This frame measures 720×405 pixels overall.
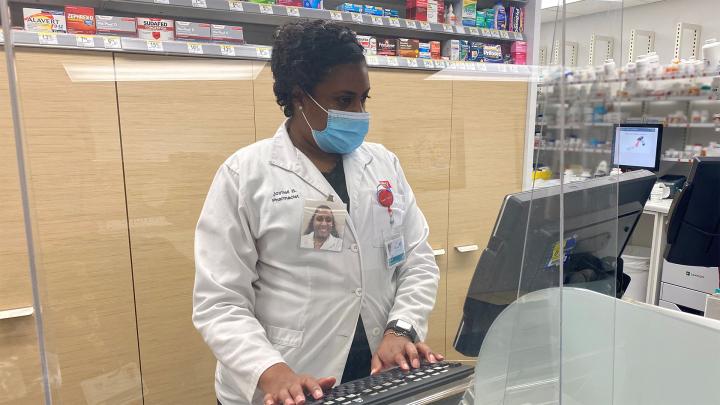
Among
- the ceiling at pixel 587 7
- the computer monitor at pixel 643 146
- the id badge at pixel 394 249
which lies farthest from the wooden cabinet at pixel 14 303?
the computer monitor at pixel 643 146

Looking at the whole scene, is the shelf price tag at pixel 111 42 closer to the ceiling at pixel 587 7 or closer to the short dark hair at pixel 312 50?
the short dark hair at pixel 312 50

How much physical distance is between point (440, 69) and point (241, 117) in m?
0.88

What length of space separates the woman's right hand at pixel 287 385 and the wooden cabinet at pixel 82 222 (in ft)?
3.12

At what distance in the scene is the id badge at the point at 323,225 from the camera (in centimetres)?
107

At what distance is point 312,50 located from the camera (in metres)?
1.10

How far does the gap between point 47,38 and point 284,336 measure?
4.08ft

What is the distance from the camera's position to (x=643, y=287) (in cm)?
362

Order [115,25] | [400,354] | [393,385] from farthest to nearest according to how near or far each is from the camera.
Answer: [115,25]
[400,354]
[393,385]

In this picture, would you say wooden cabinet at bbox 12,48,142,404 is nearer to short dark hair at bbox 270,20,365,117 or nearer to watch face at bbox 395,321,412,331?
short dark hair at bbox 270,20,365,117

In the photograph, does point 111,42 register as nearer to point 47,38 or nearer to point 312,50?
point 47,38

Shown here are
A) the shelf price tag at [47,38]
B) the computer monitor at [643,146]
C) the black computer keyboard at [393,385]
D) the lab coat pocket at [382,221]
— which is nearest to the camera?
the black computer keyboard at [393,385]

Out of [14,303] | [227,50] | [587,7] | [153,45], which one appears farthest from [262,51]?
[587,7]

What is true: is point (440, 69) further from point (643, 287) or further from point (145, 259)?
point (643, 287)

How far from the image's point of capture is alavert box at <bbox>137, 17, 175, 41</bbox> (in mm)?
1745
